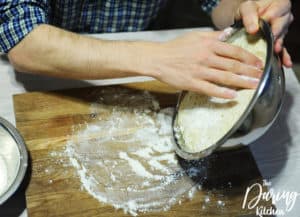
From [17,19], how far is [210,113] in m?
0.46

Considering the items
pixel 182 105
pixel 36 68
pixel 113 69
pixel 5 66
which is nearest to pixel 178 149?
pixel 182 105

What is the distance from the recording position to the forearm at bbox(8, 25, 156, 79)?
3.15 ft

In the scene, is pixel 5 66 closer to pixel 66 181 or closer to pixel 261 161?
pixel 66 181

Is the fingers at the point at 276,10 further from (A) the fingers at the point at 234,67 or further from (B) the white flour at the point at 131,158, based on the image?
(B) the white flour at the point at 131,158

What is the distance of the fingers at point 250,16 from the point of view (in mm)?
896

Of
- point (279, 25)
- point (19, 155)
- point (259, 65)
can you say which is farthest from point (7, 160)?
point (279, 25)

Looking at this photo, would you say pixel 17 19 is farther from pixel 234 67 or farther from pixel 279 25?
pixel 279 25

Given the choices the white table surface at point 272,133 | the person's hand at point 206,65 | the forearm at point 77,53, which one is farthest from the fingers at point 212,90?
the white table surface at point 272,133

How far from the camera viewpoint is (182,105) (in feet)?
3.34

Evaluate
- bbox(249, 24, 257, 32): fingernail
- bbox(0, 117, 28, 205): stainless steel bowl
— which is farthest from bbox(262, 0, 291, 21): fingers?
bbox(0, 117, 28, 205): stainless steel bowl

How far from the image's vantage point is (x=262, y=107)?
764mm

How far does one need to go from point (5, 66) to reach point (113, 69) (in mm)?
325

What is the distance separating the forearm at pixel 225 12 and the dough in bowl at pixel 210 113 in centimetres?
26

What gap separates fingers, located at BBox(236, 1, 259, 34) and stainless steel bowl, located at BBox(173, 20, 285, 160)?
0.17ft
